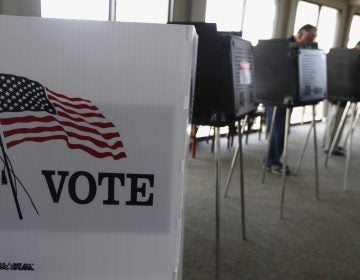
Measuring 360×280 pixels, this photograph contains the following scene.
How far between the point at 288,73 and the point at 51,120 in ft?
5.65

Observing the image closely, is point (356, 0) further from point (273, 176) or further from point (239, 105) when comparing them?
point (239, 105)

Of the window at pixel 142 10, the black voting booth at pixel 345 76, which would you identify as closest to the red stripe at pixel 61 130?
the black voting booth at pixel 345 76

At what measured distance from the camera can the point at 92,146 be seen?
27.7 inches

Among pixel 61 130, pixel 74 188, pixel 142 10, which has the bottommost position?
pixel 74 188

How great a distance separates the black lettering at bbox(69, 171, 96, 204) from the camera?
0.72m

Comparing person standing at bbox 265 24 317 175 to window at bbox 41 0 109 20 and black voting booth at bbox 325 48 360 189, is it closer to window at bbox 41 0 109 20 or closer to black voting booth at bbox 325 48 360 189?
black voting booth at bbox 325 48 360 189

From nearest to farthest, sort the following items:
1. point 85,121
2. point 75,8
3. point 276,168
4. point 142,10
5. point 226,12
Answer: point 85,121 < point 75,8 < point 276,168 < point 142,10 < point 226,12

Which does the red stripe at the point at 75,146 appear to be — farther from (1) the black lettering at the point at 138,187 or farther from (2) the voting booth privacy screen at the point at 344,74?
(2) the voting booth privacy screen at the point at 344,74

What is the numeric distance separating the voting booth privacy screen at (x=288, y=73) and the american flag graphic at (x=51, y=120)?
64.7 inches

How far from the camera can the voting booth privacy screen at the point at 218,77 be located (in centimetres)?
127

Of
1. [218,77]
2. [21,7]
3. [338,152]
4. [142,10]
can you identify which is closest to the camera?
[218,77]

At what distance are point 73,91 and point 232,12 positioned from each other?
4692mm

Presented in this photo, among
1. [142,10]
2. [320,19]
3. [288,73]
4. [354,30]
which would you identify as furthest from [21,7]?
[354,30]

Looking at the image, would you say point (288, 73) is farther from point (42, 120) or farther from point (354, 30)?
point (354, 30)
